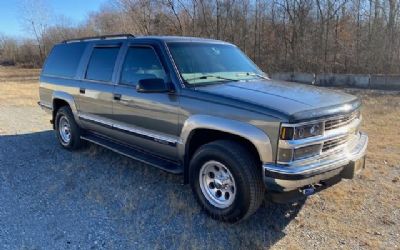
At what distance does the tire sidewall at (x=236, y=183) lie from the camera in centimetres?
357

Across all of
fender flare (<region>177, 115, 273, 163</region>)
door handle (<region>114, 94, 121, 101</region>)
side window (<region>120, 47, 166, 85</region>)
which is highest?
side window (<region>120, 47, 166, 85</region>)

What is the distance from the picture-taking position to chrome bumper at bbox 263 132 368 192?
3297 millimetres

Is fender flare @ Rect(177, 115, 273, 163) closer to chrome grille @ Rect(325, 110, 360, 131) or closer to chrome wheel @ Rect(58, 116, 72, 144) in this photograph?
chrome grille @ Rect(325, 110, 360, 131)

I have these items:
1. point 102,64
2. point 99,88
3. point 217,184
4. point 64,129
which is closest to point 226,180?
point 217,184

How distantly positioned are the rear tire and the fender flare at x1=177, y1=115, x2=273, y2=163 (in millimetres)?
2744

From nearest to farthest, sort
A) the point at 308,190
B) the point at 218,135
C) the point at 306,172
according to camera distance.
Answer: the point at 306,172 → the point at 308,190 → the point at 218,135

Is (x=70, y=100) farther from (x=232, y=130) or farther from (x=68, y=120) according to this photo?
(x=232, y=130)

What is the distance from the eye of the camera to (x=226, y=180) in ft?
12.6

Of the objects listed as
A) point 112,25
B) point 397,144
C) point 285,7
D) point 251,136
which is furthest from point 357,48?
point 112,25

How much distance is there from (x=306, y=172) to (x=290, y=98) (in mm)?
771

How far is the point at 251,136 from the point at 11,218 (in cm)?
273

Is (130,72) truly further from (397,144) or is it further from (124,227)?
(397,144)

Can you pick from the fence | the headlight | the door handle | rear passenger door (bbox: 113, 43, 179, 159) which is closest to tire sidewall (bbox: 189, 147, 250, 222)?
rear passenger door (bbox: 113, 43, 179, 159)

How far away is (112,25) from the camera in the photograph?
36.9 meters
